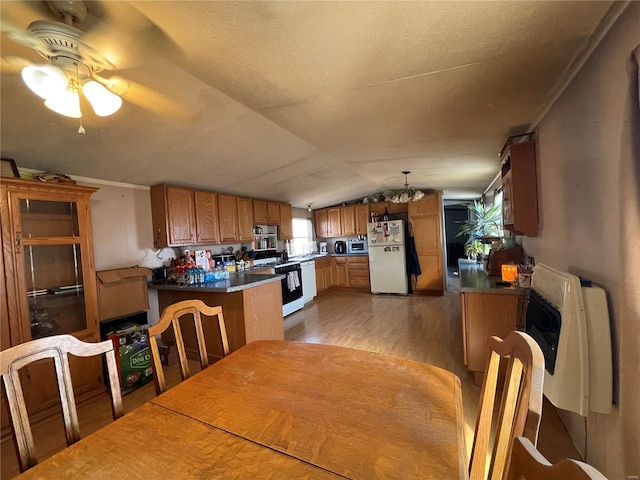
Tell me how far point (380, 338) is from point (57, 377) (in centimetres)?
298

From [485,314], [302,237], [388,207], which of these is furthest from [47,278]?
[388,207]

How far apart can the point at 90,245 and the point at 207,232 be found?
1.38 meters

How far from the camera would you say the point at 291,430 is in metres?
0.82

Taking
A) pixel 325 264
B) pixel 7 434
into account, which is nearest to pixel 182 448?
pixel 7 434

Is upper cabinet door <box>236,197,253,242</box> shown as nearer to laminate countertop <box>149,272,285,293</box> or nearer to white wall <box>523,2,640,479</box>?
laminate countertop <box>149,272,285,293</box>

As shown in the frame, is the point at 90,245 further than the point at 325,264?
No

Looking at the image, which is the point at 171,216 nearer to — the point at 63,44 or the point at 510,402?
the point at 63,44

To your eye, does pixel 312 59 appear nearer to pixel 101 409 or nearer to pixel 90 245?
pixel 90 245

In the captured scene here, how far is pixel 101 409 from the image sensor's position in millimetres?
2170

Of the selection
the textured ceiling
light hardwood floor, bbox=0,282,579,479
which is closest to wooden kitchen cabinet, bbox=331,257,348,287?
light hardwood floor, bbox=0,282,579,479

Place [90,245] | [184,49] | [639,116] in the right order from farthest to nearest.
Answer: [90,245] → [184,49] → [639,116]

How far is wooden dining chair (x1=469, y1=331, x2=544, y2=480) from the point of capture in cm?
60

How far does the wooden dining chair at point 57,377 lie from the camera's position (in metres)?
0.84

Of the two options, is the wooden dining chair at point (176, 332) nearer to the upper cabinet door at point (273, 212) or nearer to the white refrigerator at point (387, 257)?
the upper cabinet door at point (273, 212)
